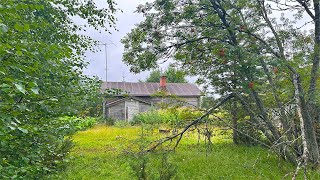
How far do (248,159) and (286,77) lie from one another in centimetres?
210

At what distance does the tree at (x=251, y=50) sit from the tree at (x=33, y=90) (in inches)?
72.2

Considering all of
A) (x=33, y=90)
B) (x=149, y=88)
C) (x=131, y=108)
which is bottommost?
(x=131, y=108)

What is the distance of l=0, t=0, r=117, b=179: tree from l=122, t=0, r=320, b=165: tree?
1.84 metres

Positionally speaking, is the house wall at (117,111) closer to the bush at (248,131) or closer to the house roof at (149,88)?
the house roof at (149,88)

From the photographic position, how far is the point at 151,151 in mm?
6125

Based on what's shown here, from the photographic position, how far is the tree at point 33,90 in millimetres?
1654

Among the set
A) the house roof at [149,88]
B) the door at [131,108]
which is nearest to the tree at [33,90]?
the door at [131,108]

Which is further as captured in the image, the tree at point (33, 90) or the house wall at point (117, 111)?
the house wall at point (117, 111)

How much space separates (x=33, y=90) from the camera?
142 cm

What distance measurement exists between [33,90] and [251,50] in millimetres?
4493

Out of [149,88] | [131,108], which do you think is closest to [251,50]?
[131,108]

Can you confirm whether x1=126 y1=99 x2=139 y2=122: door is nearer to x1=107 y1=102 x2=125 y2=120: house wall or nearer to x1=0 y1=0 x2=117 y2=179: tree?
x1=107 y1=102 x2=125 y2=120: house wall

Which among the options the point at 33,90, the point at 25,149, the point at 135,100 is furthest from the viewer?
the point at 135,100

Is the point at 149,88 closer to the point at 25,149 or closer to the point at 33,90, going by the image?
the point at 25,149
